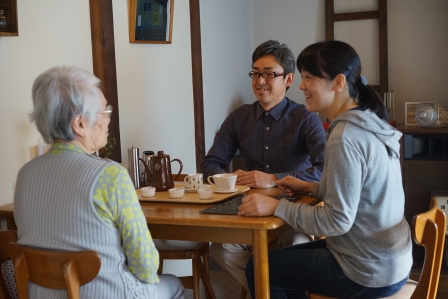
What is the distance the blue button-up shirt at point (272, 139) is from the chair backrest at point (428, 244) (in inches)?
37.0

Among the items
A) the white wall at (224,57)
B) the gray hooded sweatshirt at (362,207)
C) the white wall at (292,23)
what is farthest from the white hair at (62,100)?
the white wall at (292,23)

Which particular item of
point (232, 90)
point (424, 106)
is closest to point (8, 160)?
point (232, 90)

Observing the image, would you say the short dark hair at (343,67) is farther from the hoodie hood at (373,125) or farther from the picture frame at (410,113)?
the picture frame at (410,113)

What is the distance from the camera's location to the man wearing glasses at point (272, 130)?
2.83 meters

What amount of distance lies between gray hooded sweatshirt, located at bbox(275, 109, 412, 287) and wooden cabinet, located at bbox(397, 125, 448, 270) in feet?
6.94

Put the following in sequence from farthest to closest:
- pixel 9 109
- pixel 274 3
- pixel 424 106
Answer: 1. pixel 274 3
2. pixel 424 106
3. pixel 9 109

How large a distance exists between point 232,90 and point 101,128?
2734mm

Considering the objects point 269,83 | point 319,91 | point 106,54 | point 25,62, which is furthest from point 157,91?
point 319,91

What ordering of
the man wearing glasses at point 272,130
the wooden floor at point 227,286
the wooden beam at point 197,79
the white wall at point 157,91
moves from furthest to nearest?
1. the wooden beam at point 197,79
2. the wooden floor at point 227,286
3. the white wall at point 157,91
4. the man wearing glasses at point 272,130

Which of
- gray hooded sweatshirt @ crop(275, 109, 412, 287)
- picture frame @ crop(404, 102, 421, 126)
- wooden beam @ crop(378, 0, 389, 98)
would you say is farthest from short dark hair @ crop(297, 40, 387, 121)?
wooden beam @ crop(378, 0, 389, 98)

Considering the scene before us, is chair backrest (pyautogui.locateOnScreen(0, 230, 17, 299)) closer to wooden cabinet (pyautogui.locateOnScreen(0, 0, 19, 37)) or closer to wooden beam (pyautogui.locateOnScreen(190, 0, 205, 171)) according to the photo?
wooden cabinet (pyautogui.locateOnScreen(0, 0, 19, 37))

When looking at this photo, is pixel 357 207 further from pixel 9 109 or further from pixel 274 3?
pixel 274 3

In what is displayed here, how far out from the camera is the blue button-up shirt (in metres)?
2.85

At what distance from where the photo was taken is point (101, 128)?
5.88 ft
